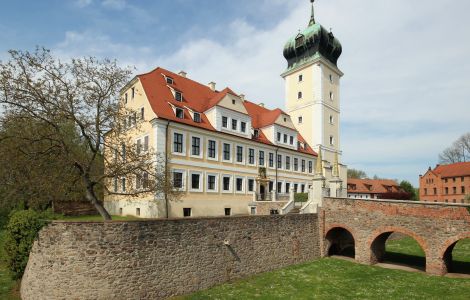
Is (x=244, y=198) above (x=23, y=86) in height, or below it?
below

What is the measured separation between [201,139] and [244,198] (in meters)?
7.13

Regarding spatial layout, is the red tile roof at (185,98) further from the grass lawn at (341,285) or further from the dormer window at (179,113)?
the grass lawn at (341,285)

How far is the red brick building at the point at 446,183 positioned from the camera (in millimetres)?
55438

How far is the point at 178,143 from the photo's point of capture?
2458 cm

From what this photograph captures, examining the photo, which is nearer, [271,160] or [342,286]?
[342,286]

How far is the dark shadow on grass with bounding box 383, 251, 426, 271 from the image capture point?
20.4 m

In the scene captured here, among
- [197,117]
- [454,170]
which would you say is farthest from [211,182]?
[454,170]

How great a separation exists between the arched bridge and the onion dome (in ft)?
76.6

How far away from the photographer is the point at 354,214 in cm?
2144

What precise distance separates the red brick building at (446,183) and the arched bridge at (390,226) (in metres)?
42.5

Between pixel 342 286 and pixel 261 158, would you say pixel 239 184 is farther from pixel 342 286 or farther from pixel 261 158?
pixel 342 286

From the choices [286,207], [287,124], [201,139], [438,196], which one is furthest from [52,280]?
[438,196]

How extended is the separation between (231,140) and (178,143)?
554 centimetres

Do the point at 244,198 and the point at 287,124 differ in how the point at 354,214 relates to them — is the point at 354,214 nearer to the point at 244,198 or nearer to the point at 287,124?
the point at 244,198
